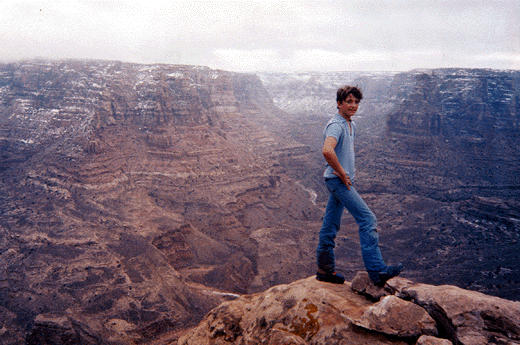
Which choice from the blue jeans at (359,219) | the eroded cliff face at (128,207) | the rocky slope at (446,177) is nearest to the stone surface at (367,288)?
the blue jeans at (359,219)

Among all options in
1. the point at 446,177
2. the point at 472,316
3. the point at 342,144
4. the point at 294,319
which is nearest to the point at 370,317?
the point at 472,316

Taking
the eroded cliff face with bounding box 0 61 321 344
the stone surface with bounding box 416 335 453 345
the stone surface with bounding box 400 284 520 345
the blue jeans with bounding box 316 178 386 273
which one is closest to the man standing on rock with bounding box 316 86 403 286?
the blue jeans with bounding box 316 178 386 273

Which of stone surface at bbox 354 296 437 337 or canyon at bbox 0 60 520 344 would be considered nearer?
stone surface at bbox 354 296 437 337

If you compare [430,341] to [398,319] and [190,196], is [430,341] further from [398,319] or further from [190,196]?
[190,196]

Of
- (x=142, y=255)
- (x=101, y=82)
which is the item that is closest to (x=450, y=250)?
(x=142, y=255)

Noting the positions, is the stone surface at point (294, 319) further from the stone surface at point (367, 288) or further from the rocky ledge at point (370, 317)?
the stone surface at point (367, 288)

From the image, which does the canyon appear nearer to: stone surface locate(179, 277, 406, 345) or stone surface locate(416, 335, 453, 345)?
stone surface locate(179, 277, 406, 345)
